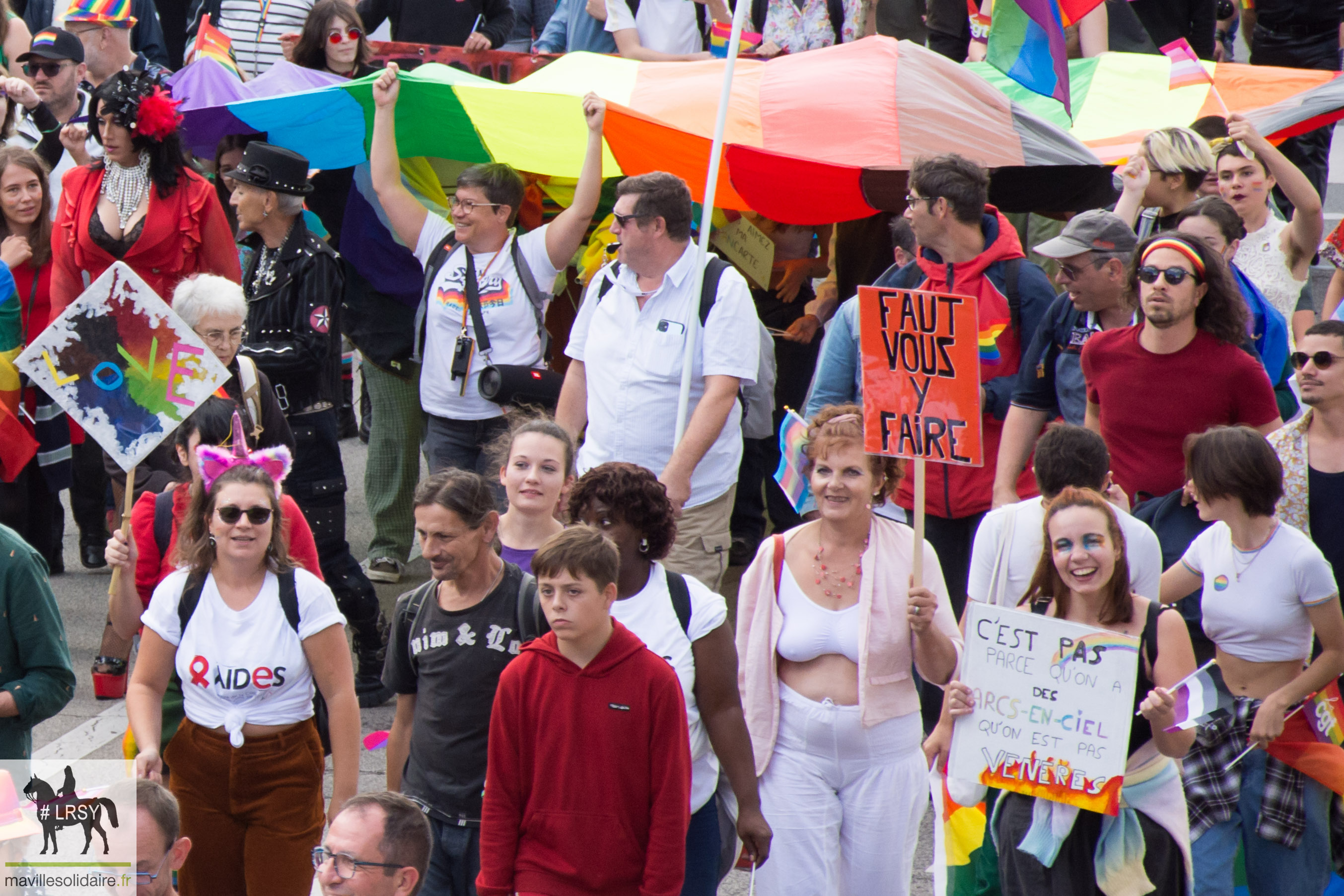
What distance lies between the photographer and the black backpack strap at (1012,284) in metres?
5.74

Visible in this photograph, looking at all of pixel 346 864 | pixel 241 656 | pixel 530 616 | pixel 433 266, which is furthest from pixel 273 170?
pixel 346 864

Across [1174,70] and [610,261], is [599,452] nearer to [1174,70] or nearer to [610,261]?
[610,261]

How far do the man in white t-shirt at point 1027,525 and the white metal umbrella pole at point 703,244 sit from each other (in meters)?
1.36

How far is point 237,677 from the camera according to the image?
4.39m

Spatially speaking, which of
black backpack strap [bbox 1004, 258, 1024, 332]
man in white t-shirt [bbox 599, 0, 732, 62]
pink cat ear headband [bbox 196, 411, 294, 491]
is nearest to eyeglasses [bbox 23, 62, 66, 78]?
man in white t-shirt [bbox 599, 0, 732, 62]

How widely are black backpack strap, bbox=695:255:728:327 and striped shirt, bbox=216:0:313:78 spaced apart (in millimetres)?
4813

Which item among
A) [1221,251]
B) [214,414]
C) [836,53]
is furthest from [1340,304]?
[214,414]

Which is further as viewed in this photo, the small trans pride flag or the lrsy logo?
the small trans pride flag

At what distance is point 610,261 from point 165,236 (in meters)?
2.33

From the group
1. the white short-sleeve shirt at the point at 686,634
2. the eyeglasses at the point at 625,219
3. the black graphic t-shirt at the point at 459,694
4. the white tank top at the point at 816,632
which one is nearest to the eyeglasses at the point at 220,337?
the eyeglasses at the point at 625,219

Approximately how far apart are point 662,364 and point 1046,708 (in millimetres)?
2189

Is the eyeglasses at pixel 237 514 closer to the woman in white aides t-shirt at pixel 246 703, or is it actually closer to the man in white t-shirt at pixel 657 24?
the woman in white aides t-shirt at pixel 246 703

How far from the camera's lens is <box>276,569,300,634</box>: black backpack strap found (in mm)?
4445

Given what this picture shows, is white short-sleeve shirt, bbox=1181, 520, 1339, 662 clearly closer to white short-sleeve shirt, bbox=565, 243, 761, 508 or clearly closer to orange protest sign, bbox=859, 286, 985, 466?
orange protest sign, bbox=859, 286, 985, 466
